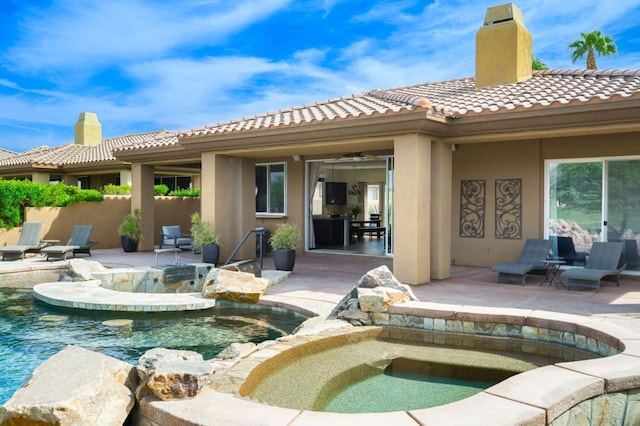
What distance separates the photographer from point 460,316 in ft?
21.9

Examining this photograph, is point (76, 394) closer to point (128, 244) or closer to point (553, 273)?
point (553, 273)

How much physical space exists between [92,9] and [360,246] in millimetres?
11815

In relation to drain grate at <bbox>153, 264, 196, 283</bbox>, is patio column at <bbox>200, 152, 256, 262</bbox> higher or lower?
higher

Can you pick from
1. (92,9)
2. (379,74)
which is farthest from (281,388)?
(379,74)

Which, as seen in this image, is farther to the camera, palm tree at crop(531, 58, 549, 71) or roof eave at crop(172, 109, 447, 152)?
palm tree at crop(531, 58, 549, 71)

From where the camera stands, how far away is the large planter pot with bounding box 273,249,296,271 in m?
11.4

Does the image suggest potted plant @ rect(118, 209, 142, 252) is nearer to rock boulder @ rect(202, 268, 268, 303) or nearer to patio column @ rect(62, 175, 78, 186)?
rock boulder @ rect(202, 268, 268, 303)

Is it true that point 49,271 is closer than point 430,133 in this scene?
No

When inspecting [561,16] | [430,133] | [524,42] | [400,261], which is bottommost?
[400,261]

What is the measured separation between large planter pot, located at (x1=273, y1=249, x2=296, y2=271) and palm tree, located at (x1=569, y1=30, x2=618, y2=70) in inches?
928

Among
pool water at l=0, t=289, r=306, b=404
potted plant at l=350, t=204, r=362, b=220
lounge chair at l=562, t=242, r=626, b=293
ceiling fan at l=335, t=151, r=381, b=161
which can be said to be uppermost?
ceiling fan at l=335, t=151, r=381, b=161

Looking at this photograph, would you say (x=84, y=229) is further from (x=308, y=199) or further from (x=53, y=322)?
(x=53, y=322)

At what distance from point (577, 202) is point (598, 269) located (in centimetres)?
211

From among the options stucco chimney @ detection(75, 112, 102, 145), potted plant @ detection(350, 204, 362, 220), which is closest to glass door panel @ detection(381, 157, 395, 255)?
potted plant @ detection(350, 204, 362, 220)
